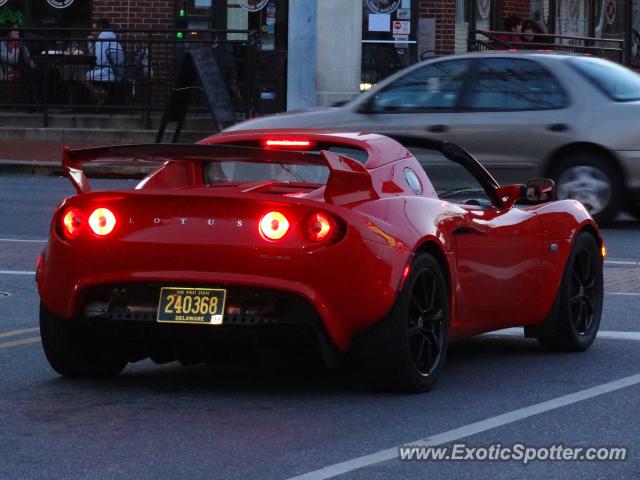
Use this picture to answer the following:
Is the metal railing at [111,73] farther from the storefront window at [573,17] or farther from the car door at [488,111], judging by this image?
the storefront window at [573,17]

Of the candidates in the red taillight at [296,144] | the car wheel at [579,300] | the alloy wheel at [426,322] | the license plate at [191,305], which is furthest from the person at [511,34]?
the license plate at [191,305]

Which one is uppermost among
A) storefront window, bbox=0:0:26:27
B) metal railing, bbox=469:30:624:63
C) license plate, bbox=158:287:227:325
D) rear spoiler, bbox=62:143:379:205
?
storefront window, bbox=0:0:26:27

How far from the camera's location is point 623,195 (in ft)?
51.0

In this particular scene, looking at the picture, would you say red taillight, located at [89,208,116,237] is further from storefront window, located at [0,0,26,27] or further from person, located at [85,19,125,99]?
storefront window, located at [0,0,26,27]

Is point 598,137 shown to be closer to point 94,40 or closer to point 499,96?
point 499,96

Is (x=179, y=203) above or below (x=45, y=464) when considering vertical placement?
above

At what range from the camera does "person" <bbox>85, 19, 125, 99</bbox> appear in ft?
79.6

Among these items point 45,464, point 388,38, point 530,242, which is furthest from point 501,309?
point 388,38

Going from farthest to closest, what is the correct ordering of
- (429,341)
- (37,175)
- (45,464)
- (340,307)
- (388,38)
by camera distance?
(388,38) < (37,175) < (429,341) < (340,307) < (45,464)

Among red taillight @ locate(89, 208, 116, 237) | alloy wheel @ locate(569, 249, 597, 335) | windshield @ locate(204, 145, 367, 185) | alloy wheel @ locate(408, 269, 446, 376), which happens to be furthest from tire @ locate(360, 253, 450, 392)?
alloy wheel @ locate(569, 249, 597, 335)

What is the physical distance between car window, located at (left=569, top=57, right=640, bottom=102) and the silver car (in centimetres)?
1

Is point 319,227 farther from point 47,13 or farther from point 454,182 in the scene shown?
point 47,13

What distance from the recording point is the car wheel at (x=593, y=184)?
15.5m

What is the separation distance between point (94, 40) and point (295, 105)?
360 cm
